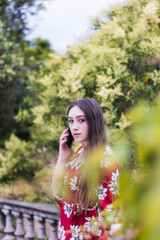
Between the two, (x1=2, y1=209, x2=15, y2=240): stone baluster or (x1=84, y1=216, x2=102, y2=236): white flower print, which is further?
(x1=2, y1=209, x2=15, y2=240): stone baluster

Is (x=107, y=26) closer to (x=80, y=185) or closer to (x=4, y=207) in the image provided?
(x=80, y=185)

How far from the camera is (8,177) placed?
5.42 m

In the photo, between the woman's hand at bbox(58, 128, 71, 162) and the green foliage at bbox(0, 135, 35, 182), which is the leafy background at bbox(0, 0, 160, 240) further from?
the woman's hand at bbox(58, 128, 71, 162)

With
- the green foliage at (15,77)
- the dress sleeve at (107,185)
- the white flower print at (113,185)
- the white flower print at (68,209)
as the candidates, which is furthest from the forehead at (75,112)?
the green foliage at (15,77)

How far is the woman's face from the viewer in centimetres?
223

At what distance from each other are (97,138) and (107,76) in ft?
5.95

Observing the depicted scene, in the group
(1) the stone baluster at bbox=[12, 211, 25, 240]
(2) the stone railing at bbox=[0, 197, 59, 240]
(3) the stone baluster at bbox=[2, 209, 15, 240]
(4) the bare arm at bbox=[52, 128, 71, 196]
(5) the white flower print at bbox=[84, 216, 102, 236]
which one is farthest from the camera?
(3) the stone baluster at bbox=[2, 209, 15, 240]

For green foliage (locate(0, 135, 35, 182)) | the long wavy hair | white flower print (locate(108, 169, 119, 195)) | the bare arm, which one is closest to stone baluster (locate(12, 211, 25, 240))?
green foliage (locate(0, 135, 35, 182))

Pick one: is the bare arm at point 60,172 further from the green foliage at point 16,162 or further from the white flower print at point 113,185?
the green foliage at point 16,162

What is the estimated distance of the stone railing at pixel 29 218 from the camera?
3951 millimetres

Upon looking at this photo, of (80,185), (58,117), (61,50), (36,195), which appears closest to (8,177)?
(36,195)

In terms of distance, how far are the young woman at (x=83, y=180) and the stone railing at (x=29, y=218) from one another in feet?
5.42

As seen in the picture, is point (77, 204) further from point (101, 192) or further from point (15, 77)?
point (15, 77)

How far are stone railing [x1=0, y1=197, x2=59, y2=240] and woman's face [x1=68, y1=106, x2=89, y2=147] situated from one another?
1.90 m
